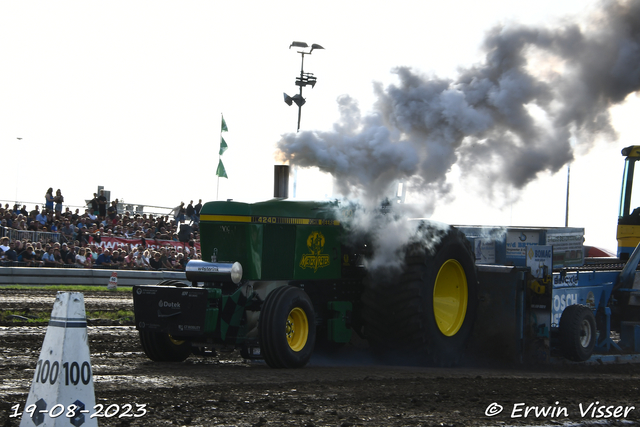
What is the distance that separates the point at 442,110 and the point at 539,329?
2983mm

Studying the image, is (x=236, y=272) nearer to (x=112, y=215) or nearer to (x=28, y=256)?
(x=28, y=256)

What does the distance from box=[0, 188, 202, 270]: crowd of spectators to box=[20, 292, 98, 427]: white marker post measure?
1562cm

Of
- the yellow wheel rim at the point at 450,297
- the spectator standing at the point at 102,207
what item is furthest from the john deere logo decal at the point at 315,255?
the spectator standing at the point at 102,207

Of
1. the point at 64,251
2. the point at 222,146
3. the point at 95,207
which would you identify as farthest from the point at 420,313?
the point at 222,146

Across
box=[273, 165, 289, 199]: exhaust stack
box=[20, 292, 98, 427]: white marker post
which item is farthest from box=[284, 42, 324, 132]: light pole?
box=[20, 292, 98, 427]: white marker post

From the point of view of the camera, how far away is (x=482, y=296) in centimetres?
985

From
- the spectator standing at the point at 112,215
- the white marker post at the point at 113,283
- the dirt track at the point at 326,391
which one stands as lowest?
the dirt track at the point at 326,391

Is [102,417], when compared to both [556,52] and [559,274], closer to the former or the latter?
[559,274]

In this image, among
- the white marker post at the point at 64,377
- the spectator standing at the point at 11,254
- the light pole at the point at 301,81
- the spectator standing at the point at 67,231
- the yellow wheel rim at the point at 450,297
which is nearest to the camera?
the white marker post at the point at 64,377

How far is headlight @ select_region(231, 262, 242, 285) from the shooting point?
8070mm

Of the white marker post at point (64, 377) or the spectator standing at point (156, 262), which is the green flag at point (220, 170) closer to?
the spectator standing at point (156, 262)

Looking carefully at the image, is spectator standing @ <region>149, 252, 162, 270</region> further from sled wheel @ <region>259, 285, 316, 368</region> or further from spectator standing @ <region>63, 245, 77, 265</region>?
sled wheel @ <region>259, 285, 316, 368</region>

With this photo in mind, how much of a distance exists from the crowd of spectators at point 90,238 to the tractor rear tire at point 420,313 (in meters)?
13.2

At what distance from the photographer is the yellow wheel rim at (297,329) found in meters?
8.04
